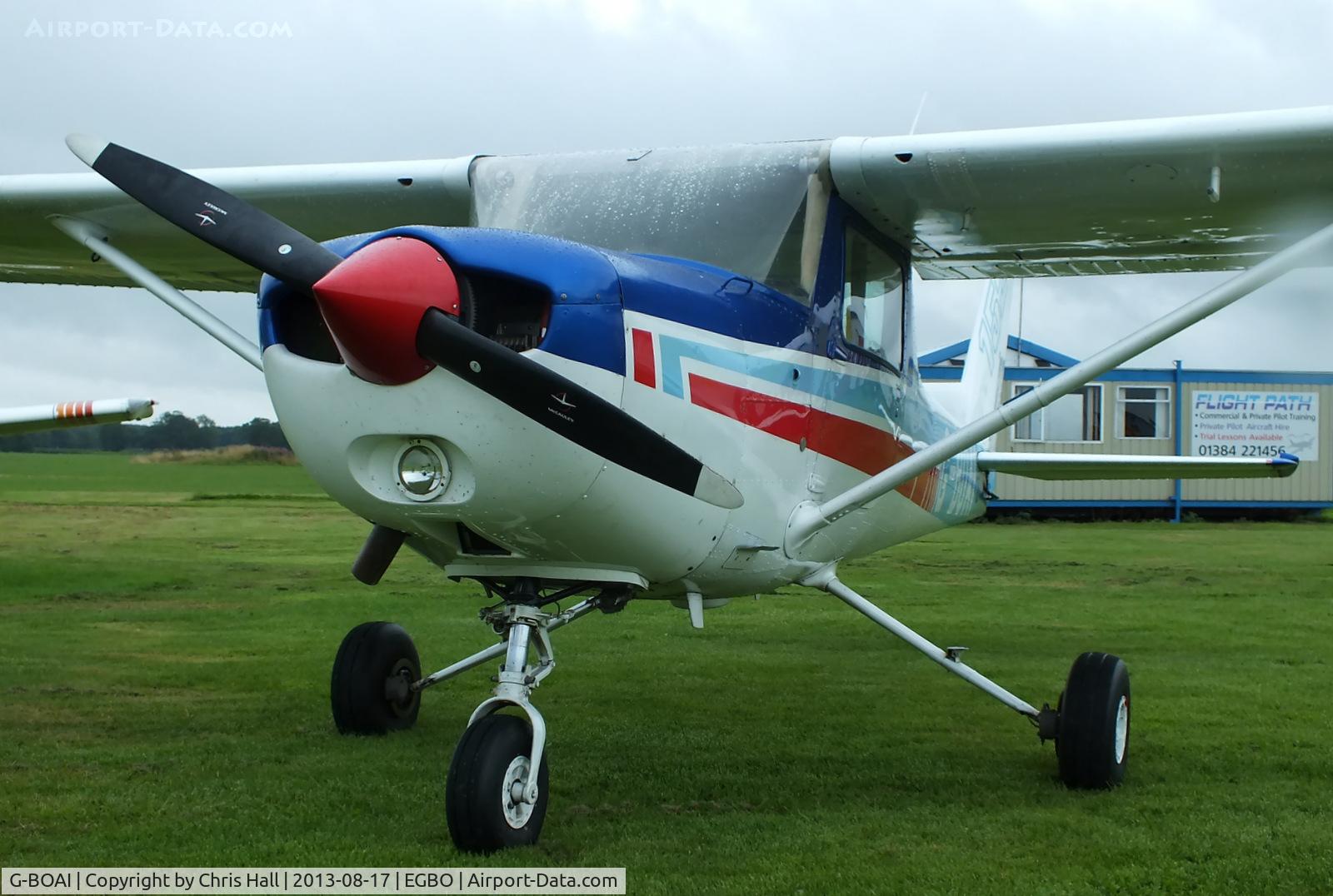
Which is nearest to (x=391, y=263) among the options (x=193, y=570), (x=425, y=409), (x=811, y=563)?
(x=425, y=409)

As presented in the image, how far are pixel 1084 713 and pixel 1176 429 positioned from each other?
71.1 feet

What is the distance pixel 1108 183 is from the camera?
528cm

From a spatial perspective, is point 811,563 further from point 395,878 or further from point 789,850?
point 395,878

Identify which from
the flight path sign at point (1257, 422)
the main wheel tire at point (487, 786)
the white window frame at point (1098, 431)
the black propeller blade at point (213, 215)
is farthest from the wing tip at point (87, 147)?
the flight path sign at point (1257, 422)

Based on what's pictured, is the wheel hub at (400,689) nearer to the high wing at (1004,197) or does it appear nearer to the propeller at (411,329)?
the high wing at (1004,197)

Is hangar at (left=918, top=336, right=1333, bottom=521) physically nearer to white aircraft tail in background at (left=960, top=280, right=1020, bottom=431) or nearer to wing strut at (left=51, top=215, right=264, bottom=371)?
white aircraft tail in background at (left=960, top=280, right=1020, bottom=431)

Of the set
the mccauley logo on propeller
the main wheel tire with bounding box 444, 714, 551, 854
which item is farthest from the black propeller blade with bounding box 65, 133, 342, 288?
the main wheel tire with bounding box 444, 714, 551, 854

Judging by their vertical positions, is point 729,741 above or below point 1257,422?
below

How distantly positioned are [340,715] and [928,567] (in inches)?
418

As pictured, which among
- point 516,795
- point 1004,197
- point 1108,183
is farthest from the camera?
point 1004,197

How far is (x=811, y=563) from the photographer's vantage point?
5207 mm

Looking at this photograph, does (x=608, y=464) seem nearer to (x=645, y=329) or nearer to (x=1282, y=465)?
(x=645, y=329)

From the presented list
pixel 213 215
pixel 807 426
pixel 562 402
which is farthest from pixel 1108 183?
pixel 213 215

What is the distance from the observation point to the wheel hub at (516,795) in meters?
3.94
